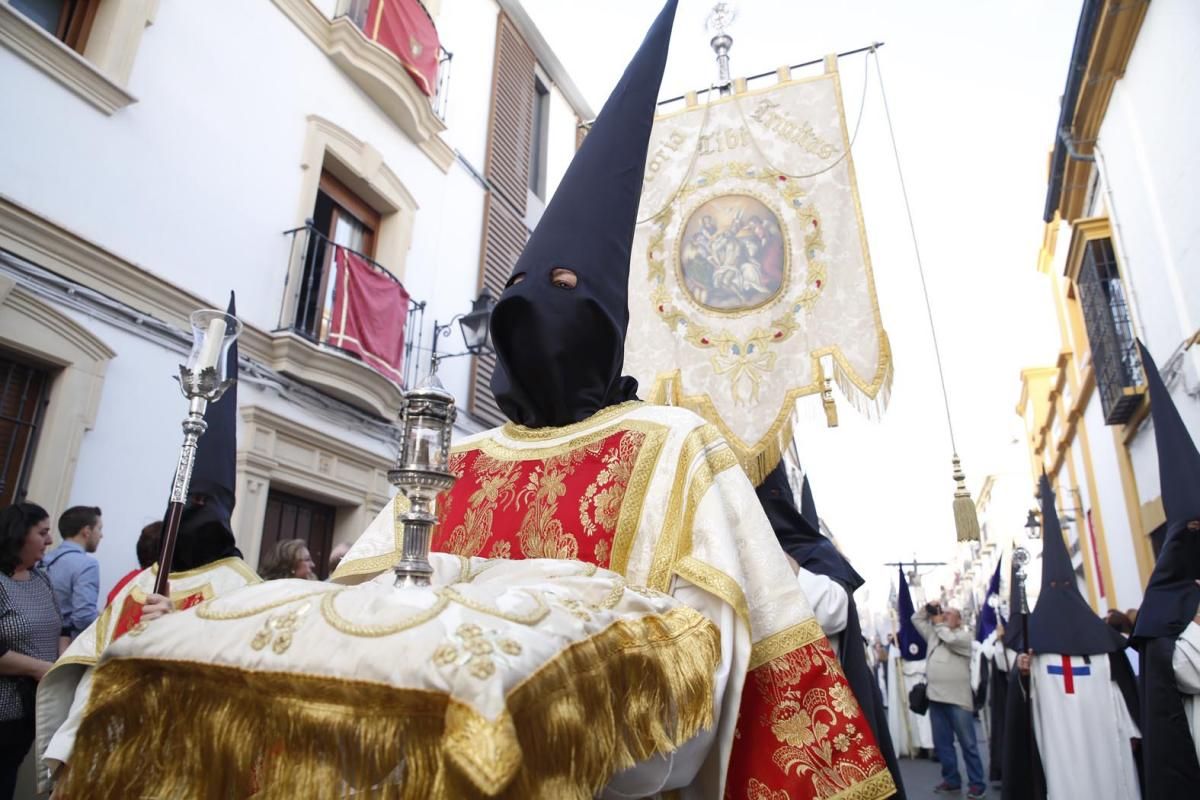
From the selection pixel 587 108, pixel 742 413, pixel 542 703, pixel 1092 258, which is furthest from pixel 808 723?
pixel 587 108

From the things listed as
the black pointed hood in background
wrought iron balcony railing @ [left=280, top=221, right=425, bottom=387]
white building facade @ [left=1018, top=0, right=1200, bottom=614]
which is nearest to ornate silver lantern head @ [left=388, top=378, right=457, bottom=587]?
the black pointed hood in background

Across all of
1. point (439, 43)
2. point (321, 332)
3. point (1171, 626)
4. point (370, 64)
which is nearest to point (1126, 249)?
point (1171, 626)

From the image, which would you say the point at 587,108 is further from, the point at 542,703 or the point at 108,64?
the point at 542,703

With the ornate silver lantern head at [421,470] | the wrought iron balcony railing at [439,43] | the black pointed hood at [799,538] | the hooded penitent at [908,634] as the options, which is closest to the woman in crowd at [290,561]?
the black pointed hood at [799,538]

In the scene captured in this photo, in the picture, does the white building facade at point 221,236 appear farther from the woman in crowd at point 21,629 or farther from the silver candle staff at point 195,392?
the silver candle staff at point 195,392

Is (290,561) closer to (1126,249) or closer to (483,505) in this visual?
(483,505)

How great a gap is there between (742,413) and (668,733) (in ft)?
10.4

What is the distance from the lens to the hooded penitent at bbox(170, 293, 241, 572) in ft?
10.5

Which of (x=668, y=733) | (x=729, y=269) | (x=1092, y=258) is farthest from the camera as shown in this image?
(x=1092, y=258)

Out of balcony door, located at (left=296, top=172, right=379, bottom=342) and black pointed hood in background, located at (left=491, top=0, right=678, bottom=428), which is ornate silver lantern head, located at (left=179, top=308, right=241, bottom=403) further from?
balcony door, located at (left=296, top=172, right=379, bottom=342)

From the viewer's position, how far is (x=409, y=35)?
29.7 feet

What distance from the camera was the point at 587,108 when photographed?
14.1 m

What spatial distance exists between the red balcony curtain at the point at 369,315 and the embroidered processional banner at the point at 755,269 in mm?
3531

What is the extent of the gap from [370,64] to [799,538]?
276 inches
